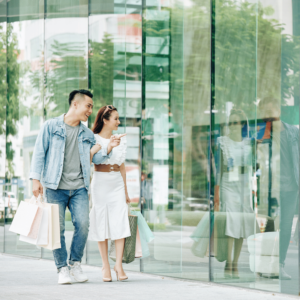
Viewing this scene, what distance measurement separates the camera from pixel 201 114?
21.1 feet

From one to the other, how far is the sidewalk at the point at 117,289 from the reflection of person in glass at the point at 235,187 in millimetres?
501

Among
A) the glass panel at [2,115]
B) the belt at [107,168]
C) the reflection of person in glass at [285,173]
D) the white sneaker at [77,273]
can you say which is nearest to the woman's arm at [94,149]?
the belt at [107,168]

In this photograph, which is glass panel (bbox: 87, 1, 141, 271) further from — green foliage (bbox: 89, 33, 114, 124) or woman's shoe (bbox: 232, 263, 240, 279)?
woman's shoe (bbox: 232, 263, 240, 279)

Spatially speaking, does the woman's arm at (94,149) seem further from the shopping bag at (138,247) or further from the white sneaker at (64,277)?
the white sneaker at (64,277)

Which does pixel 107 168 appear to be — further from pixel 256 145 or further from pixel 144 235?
pixel 256 145

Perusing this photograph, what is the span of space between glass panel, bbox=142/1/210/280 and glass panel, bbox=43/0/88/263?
1.50m

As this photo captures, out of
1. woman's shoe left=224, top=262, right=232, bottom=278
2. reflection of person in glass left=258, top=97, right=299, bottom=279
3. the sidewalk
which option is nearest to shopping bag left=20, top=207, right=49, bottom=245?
the sidewalk

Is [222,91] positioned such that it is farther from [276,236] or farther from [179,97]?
[276,236]

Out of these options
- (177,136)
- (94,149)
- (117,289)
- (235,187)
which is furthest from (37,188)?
(235,187)

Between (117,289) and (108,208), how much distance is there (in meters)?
0.97

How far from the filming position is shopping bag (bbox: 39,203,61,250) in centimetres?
538

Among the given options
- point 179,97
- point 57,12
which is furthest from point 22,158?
point 179,97

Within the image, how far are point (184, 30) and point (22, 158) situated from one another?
421cm

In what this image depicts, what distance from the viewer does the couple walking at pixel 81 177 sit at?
224 inches
